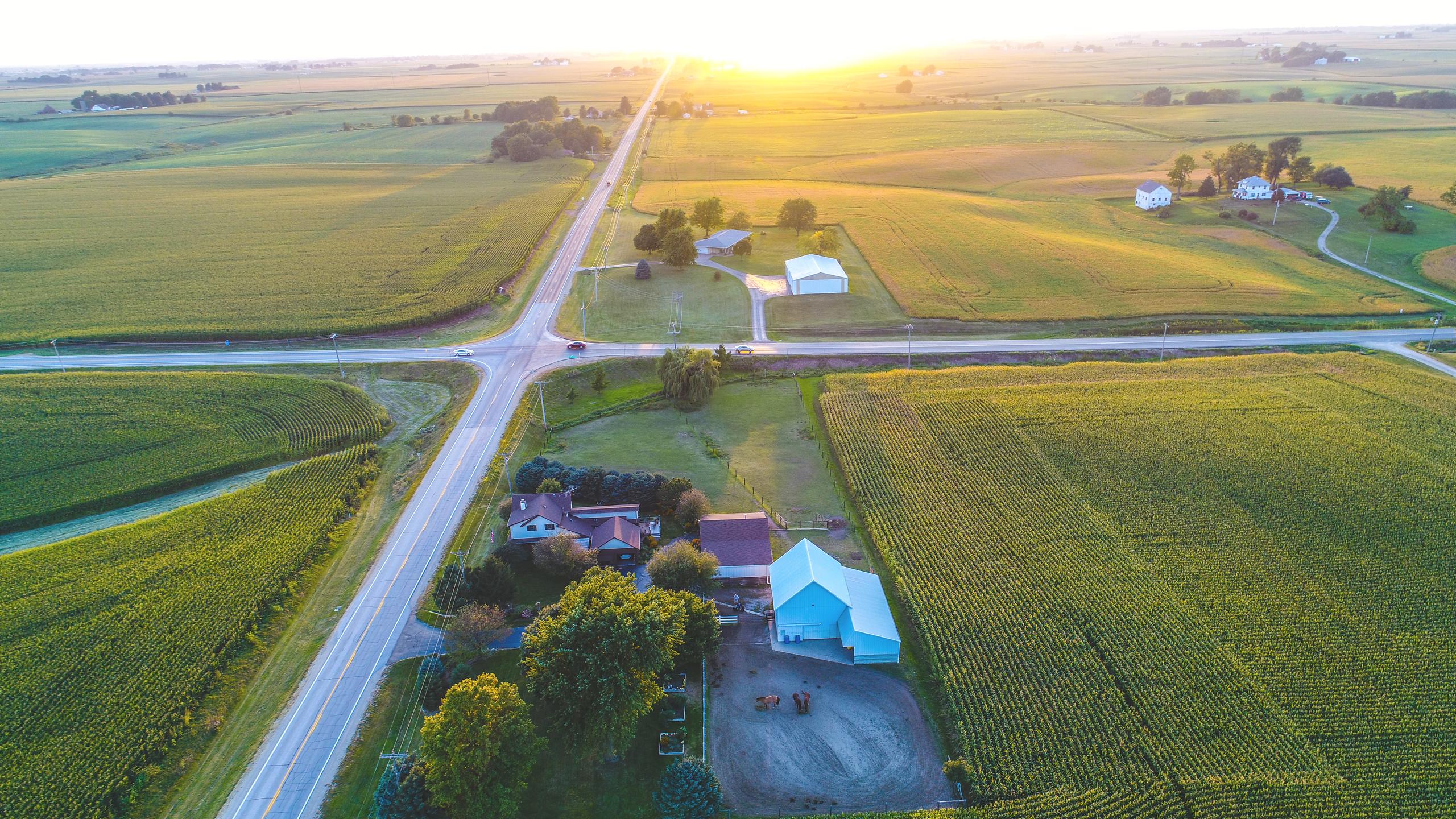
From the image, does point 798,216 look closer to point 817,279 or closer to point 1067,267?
point 817,279

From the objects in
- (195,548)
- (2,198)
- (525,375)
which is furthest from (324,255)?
(2,198)

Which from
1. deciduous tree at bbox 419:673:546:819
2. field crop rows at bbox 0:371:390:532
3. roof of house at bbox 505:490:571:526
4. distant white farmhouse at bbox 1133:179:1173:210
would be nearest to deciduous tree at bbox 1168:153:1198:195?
distant white farmhouse at bbox 1133:179:1173:210

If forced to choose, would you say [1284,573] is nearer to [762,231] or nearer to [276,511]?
[276,511]

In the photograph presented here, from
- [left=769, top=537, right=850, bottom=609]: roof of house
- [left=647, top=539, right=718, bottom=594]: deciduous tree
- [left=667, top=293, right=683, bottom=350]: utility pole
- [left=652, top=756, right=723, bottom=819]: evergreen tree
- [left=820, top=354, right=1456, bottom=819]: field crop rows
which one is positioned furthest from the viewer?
[left=667, top=293, right=683, bottom=350]: utility pole

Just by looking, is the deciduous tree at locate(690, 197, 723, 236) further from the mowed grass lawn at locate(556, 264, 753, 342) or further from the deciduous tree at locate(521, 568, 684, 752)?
the deciduous tree at locate(521, 568, 684, 752)

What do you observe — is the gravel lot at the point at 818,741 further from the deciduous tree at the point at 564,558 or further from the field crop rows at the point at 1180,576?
the deciduous tree at the point at 564,558

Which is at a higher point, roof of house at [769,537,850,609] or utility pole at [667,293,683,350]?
utility pole at [667,293,683,350]
